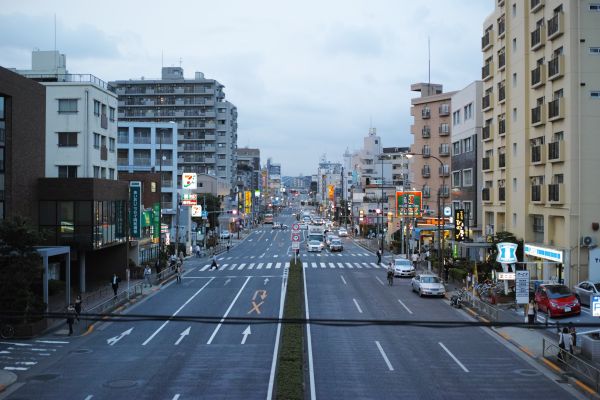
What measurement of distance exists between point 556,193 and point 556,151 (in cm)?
258

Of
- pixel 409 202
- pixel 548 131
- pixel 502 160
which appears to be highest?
pixel 548 131

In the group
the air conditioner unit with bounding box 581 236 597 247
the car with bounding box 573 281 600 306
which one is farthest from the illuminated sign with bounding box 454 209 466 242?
the car with bounding box 573 281 600 306

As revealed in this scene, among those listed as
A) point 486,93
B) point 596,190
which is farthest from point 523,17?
point 596,190

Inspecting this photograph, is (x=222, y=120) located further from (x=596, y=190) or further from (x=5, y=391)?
(x=5, y=391)

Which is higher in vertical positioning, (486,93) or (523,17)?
(523,17)

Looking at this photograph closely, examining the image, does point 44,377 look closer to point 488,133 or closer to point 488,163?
point 488,163

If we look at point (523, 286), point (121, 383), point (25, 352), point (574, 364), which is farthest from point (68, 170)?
point (574, 364)

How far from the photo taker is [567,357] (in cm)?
Result: 2248

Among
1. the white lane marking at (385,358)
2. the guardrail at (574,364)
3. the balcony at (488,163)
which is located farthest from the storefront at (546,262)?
the white lane marking at (385,358)

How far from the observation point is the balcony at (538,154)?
136ft

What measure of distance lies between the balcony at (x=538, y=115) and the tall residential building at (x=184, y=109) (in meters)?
93.1

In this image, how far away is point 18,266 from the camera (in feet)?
96.4

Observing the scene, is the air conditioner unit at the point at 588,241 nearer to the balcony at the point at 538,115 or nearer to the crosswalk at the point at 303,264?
the balcony at the point at 538,115

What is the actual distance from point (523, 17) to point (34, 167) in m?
35.2
